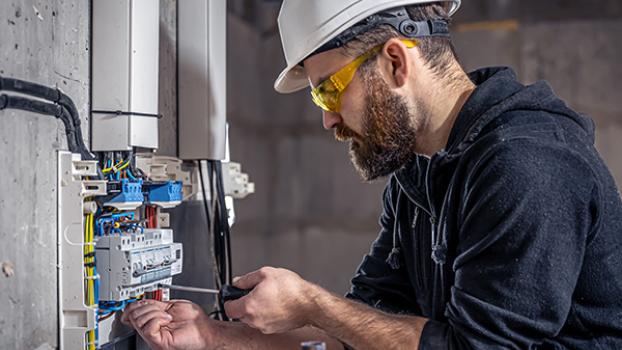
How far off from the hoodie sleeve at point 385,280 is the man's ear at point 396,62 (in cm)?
36

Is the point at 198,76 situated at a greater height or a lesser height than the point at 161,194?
greater

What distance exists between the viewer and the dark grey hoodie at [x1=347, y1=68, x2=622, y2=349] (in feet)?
3.31

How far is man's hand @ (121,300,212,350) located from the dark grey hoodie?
46 centimetres

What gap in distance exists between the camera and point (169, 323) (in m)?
1.30

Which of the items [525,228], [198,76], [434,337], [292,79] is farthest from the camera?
[198,76]

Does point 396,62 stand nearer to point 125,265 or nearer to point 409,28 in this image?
point 409,28

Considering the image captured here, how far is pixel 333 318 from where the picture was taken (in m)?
1.15

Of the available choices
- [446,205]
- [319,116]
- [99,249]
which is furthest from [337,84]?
[319,116]

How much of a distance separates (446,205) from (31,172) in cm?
72

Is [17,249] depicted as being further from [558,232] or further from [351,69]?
[558,232]


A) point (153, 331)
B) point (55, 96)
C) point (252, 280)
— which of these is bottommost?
point (153, 331)

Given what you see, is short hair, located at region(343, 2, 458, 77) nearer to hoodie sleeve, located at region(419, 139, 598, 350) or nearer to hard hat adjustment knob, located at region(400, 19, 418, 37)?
hard hat adjustment knob, located at region(400, 19, 418, 37)

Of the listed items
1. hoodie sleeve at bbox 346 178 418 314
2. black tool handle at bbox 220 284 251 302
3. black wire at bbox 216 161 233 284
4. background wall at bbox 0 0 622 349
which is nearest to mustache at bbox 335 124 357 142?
hoodie sleeve at bbox 346 178 418 314

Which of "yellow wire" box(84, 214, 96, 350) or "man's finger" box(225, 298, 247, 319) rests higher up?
"yellow wire" box(84, 214, 96, 350)
